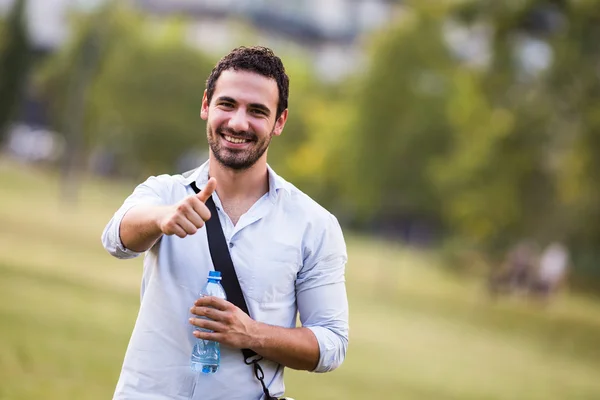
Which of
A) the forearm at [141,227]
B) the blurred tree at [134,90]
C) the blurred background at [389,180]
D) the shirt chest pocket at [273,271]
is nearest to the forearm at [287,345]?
the shirt chest pocket at [273,271]

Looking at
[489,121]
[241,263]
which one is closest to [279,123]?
[241,263]

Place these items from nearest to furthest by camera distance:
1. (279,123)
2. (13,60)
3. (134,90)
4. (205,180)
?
(205,180)
(279,123)
(13,60)
(134,90)

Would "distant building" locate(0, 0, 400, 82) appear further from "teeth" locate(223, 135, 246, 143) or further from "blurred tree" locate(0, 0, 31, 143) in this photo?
"teeth" locate(223, 135, 246, 143)

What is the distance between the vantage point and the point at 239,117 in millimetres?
3508

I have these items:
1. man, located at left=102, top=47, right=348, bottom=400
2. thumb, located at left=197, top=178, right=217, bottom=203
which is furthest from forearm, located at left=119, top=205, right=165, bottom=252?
thumb, located at left=197, top=178, right=217, bottom=203

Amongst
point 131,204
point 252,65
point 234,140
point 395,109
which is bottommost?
point 131,204

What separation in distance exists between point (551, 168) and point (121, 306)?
15.6 meters

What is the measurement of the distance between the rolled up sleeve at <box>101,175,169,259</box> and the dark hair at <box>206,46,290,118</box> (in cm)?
32

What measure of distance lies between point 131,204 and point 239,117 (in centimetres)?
41

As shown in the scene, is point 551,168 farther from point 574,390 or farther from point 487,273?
point 574,390

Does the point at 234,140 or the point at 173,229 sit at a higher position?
the point at 234,140

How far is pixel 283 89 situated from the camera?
12.0 feet

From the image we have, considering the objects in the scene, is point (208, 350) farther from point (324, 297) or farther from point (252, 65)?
point (252, 65)

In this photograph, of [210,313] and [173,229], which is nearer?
[173,229]
